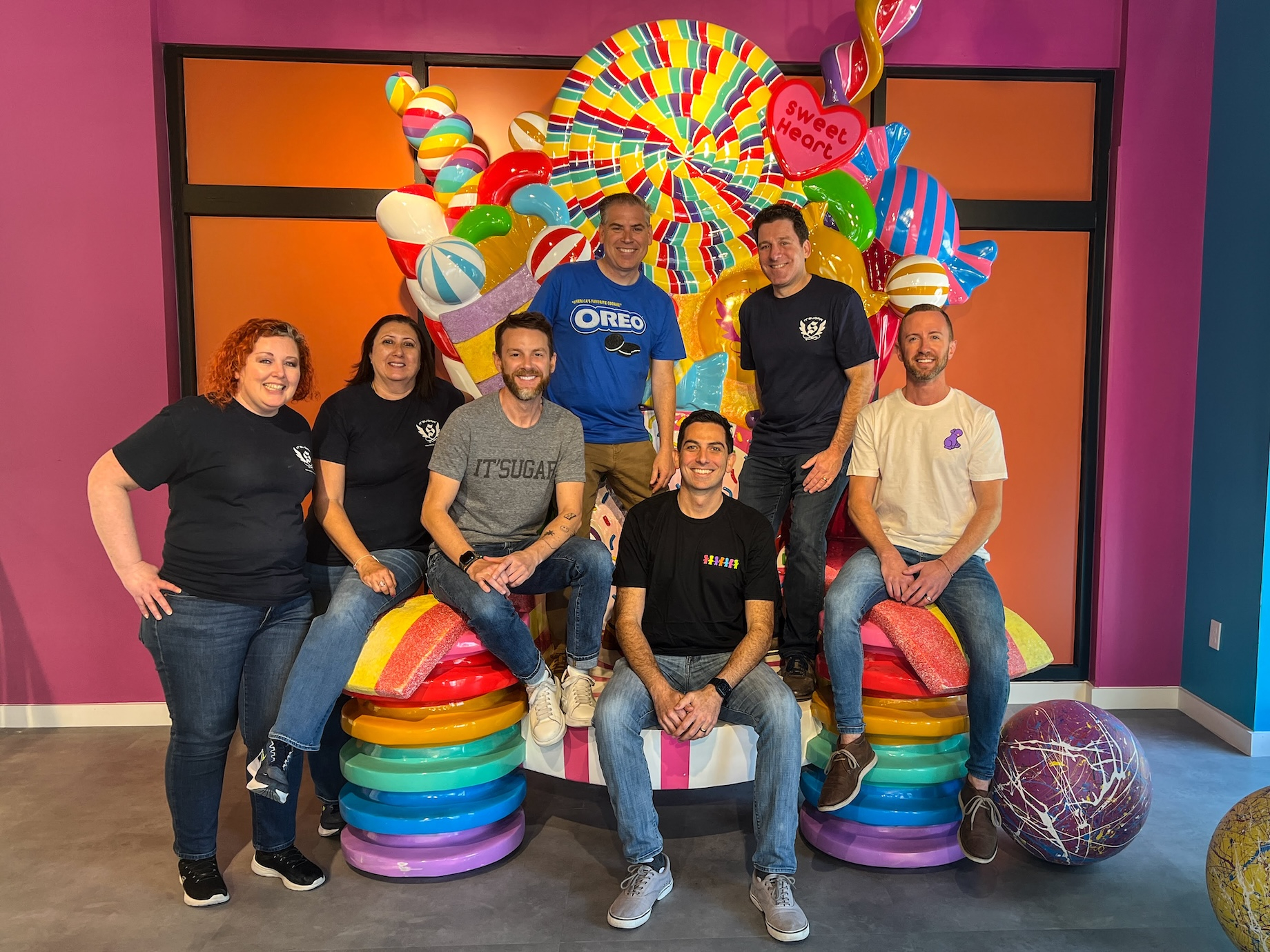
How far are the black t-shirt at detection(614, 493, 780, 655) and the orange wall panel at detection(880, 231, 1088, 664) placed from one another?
1.66 meters

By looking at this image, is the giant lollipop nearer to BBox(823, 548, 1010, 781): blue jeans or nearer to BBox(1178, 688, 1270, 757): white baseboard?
BBox(823, 548, 1010, 781): blue jeans

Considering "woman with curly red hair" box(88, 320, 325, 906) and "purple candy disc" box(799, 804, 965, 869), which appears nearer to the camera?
"woman with curly red hair" box(88, 320, 325, 906)

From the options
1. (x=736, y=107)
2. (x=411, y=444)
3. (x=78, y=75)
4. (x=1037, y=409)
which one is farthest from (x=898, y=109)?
(x=78, y=75)

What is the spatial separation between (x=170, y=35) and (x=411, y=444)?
227 cm

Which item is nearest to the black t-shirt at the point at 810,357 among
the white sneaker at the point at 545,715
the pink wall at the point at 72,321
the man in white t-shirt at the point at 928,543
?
the man in white t-shirt at the point at 928,543

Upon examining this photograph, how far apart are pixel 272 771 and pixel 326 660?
307 mm

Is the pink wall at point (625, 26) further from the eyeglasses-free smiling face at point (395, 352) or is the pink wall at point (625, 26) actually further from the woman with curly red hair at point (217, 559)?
the woman with curly red hair at point (217, 559)

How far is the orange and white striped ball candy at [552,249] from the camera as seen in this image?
3213mm

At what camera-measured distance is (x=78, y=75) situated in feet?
11.5

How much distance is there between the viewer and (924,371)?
2.71 meters

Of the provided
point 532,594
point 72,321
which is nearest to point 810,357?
point 532,594

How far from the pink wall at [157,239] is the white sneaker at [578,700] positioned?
6.95 feet

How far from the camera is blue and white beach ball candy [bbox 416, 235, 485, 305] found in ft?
10.00

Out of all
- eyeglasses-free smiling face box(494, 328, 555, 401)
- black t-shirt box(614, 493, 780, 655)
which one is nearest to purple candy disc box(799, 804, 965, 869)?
black t-shirt box(614, 493, 780, 655)
